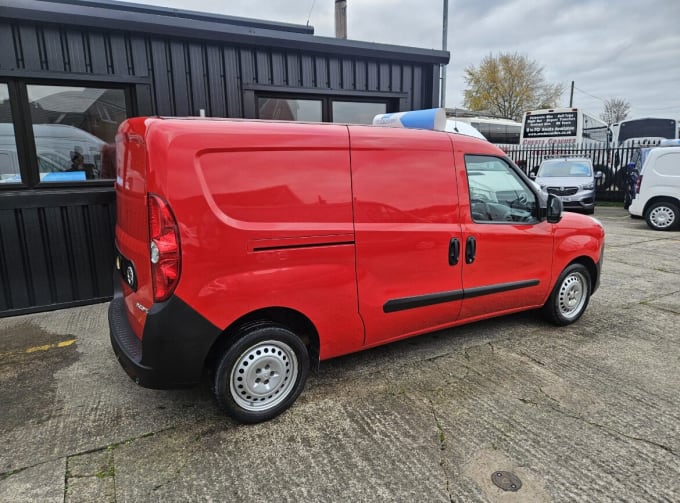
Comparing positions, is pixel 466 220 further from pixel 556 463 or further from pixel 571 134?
pixel 571 134

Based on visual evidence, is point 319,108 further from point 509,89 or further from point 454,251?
point 509,89

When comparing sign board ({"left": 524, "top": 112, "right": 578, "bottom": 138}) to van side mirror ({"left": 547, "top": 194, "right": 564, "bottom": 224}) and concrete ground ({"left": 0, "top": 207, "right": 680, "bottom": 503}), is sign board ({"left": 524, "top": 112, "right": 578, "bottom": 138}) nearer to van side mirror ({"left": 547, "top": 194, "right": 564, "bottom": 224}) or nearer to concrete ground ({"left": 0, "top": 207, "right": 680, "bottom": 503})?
concrete ground ({"left": 0, "top": 207, "right": 680, "bottom": 503})

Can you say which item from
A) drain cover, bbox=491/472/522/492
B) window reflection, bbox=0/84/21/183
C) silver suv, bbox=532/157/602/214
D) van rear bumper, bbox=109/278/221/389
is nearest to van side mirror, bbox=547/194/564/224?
drain cover, bbox=491/472/522/492

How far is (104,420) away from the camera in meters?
2.86

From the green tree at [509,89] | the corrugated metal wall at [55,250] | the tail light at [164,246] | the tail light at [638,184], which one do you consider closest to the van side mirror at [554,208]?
the tail light at [164,246]

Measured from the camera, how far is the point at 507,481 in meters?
2.27

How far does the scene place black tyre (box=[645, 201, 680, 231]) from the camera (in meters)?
10.2

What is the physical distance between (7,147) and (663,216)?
41.0 feet

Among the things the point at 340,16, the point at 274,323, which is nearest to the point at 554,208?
the point at 274,323

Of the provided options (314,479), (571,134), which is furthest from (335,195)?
(571,134)

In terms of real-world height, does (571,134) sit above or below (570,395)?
above

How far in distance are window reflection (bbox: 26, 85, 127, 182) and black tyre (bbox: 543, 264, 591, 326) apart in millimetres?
5075

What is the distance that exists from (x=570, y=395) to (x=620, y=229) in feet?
30.8

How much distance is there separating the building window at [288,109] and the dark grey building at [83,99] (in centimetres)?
12
